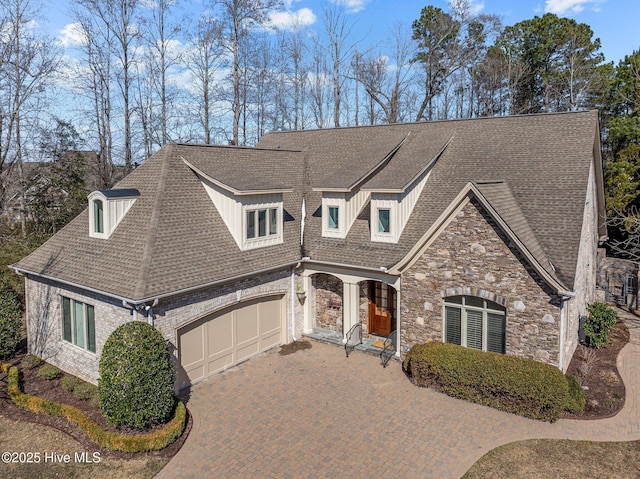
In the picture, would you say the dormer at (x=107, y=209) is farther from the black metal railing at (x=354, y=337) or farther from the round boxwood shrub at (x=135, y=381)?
the black metal railing at (x=354, y=337)

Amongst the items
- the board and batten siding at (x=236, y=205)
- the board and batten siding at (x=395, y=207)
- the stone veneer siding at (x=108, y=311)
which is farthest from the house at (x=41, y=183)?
the board and batten siding at (x=395, y=207)

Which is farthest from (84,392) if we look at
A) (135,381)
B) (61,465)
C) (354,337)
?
(354,337)

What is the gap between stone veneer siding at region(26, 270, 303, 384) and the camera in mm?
A: 12969

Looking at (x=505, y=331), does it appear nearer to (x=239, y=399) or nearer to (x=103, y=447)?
(x=239, y=399)

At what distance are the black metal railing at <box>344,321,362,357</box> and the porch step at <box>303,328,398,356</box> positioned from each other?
15 cm

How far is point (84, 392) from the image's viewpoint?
1287 cm

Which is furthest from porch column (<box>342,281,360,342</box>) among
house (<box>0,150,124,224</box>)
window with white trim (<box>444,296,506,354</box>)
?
house (<box>0,150,124,224</box>)

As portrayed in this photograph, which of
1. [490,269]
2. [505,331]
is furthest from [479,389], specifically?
[490,269]

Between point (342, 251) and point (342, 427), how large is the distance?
688cm

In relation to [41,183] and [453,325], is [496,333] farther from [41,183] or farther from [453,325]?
[41,183]

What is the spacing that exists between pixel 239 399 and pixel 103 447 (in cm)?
366

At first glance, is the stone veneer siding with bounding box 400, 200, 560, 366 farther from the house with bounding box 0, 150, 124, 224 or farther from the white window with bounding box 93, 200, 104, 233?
the house with bounding box 0, 150, 124, 224

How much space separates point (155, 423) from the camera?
11258 mm

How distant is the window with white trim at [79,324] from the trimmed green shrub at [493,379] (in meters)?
9.63
